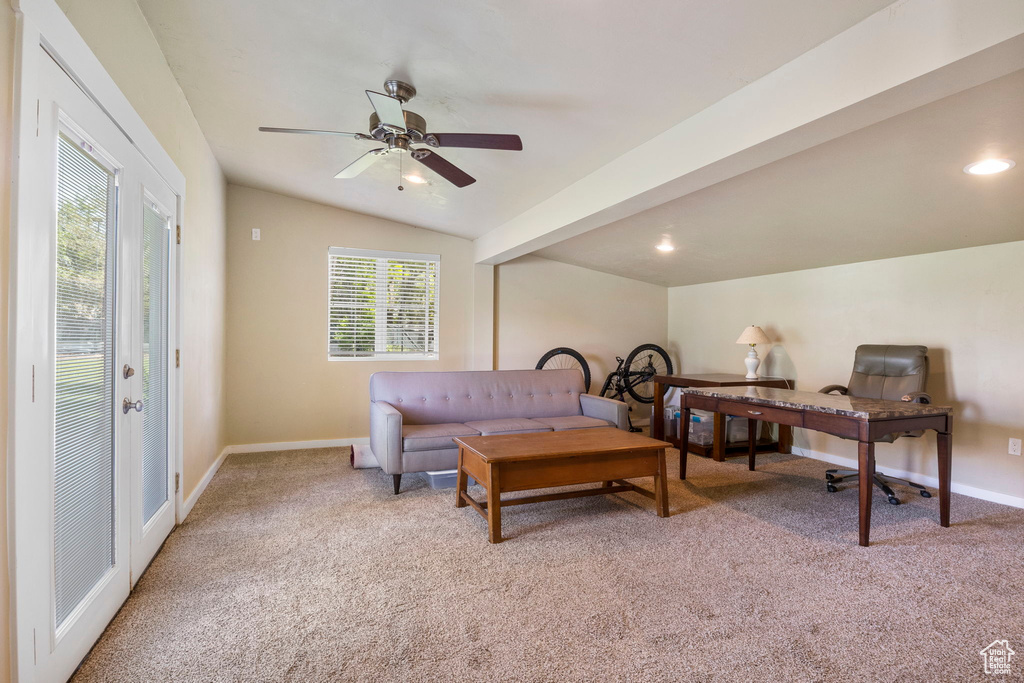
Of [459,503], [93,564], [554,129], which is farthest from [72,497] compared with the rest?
[554,129]

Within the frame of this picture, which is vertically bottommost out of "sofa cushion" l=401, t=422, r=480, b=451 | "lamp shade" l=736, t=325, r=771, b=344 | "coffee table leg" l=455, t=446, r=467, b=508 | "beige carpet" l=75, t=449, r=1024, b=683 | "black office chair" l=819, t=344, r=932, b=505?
"beige carpet" l=75, t=449, r=1024, b=683

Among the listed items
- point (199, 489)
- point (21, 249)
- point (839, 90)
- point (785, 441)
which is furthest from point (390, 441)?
point (785, 441)

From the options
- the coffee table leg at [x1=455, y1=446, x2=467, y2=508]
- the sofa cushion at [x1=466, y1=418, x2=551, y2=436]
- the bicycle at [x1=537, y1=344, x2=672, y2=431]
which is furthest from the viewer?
the bicycle at [x1=537, y1=344, x2=672, y2=431]

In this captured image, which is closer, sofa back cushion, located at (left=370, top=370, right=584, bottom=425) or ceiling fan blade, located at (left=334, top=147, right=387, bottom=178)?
ceiling fan blade, located at (left=334, top=147, right=387, bottom=178)

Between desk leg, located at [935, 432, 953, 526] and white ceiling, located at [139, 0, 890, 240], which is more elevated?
white ceiling, located at [139, 0, 890, 240]

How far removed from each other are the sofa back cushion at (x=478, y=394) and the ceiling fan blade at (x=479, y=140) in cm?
223

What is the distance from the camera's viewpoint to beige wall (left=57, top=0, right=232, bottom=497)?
199 centimetres

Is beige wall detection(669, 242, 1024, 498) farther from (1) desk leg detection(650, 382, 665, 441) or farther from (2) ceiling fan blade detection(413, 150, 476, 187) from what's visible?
(2) ceiling fan blade detection(413, 150, 476, 187)

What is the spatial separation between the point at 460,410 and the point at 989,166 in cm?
364

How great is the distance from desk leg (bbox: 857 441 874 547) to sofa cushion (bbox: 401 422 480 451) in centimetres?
237

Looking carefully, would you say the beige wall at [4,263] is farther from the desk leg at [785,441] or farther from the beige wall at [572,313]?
the desk leg at [785,441]

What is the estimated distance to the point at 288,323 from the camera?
504 cm

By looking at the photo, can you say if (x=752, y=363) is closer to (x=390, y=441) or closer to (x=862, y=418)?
(x=862, y=418)

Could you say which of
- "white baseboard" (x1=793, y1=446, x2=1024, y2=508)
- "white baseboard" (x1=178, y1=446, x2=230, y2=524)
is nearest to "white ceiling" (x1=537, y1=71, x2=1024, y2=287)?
"white baseboard" (x1=793, y1=446, x2=1024, y2=508)
